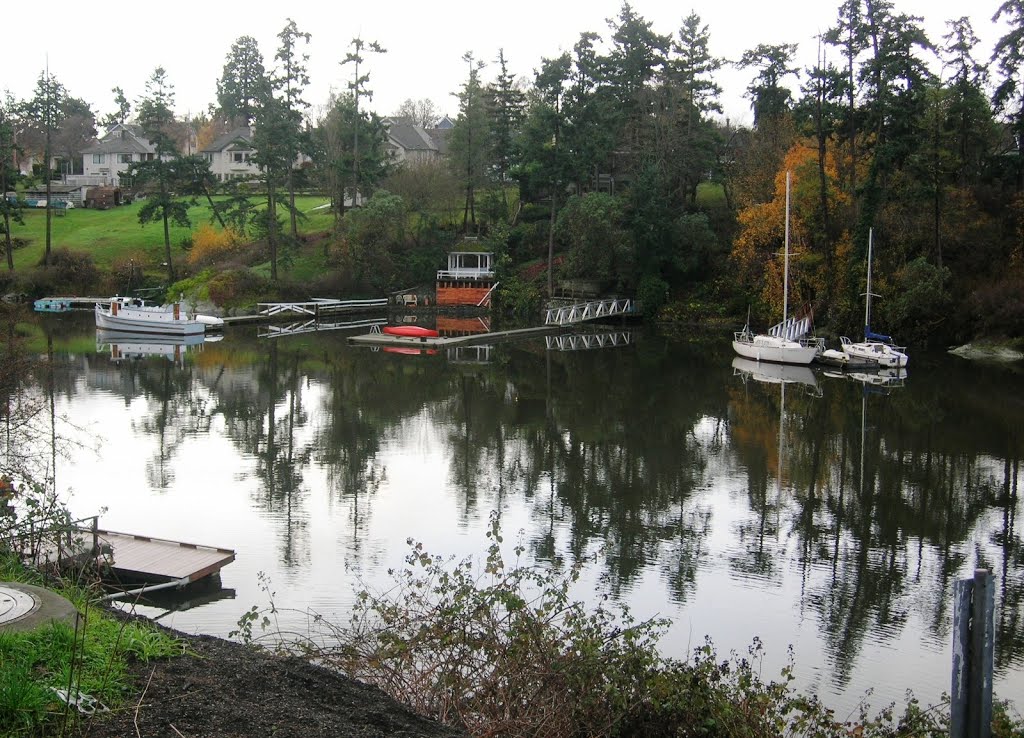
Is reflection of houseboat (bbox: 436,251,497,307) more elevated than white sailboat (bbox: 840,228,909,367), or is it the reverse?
reflection of houseboat (bbox: 436,251,497,307)

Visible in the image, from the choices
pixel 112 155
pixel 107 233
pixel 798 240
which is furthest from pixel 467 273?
pixel 112 155

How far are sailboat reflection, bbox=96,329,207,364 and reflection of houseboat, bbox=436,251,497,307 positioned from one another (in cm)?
1582

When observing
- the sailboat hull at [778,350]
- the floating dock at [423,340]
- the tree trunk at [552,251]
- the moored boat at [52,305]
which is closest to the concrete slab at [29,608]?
the floating dock at [423,340]

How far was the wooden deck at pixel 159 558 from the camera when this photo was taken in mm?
13000

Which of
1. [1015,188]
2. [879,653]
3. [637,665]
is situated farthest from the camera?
[1015,188]

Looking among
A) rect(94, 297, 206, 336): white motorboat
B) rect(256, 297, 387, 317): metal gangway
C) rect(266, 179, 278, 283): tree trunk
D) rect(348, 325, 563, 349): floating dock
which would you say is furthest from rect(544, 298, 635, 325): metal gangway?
rect(94, 297, 206, 336): white motorboat

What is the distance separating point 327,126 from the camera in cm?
5997

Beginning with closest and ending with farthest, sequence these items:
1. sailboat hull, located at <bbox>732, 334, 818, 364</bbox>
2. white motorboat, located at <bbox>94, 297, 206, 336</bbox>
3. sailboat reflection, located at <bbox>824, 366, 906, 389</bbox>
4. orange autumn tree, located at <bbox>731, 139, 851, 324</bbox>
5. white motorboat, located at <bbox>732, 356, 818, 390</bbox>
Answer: sailboat reflection, located at <bbox>824, 366, 906, 389</bbox>, white motorboat, located at <bbox>732, 356, 818, 390</bbox>, sailboat hull, located at <bbox>732, 334, 818, 364</bbox>, orange autumn tree, located at <bbox>731, 139, 851, 324</bbox>, white motorboat, located at <bbox>94, 297, 206, 336</bbox>

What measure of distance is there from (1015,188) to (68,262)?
4989 centimetres

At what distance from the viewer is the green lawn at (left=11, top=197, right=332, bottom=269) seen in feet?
195

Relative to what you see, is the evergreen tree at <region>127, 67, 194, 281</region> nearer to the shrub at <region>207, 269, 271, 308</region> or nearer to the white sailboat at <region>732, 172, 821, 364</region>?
the shrub at <region>207, 269, 271, 308</region>

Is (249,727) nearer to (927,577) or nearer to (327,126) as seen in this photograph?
(927,577)

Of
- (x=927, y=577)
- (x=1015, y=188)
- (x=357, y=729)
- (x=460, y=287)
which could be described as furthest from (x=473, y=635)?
(x=460, y=287)

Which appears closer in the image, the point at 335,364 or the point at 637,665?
the point at 637,665
